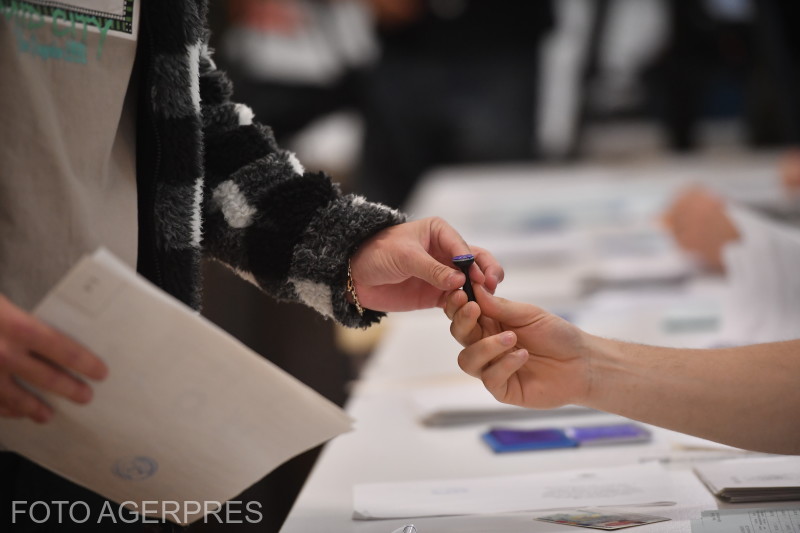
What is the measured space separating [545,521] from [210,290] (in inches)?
39.0

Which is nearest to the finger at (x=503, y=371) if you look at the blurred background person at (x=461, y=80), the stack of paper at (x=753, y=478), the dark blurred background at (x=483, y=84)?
the stack of paper at (x=753, y=478)

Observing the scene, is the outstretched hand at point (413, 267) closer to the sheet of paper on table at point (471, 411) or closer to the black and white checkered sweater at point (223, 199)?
the black and white checkered sweater at point (223, 199)

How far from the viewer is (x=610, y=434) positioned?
1.03 metres

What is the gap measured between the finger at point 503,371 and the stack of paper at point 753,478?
22 cm

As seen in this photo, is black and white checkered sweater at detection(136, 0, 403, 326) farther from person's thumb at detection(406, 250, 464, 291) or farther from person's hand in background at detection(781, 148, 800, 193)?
person's hand in background at detection(781, 148, 800, 193)

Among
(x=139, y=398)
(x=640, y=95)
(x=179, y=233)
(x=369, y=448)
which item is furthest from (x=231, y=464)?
(x=640, y=95)

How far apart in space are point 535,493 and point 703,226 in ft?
3.85

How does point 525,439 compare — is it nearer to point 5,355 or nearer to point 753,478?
point 753,478

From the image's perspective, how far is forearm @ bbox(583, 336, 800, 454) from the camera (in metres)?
0.81

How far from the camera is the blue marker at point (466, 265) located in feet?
2.75

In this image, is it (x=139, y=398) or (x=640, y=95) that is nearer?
(x=139, y=398)

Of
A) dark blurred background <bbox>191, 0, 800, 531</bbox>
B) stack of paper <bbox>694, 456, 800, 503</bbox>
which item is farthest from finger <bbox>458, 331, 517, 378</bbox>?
dark blurred background <bbox>191, 0, 800, 531</bbox>

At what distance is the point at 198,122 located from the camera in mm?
803

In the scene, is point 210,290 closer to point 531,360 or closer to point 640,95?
point 531,360
